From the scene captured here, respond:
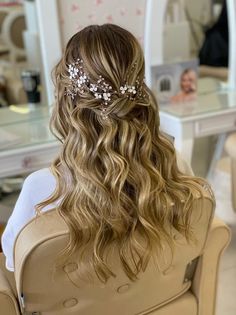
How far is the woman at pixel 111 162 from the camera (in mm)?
805

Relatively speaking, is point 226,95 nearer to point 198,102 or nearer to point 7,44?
point 198,102

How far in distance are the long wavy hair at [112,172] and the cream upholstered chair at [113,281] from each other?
0.10 feet

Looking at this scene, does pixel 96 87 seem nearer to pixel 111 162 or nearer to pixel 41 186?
pixel 111 162

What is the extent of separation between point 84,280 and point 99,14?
1234 mm

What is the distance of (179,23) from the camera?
2.00 m

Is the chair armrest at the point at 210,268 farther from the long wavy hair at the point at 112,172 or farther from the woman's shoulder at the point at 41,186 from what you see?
the woman's shoulder at the point at 41,186

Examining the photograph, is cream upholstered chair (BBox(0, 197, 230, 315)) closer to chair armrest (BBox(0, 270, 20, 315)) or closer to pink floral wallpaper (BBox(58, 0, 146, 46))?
chair armrest (BBox(0, 270, 20, 315))

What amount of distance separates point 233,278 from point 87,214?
1087 mm

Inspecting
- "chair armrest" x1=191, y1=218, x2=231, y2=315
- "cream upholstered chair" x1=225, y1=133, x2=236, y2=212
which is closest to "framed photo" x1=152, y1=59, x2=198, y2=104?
"cream upholstered chair" x1=225, y1=133, x2=236, y2=212

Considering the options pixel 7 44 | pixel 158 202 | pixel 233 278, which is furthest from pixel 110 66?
pixel 233 278

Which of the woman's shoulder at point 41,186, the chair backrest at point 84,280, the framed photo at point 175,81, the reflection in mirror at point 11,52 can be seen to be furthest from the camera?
the framed photo at point 175,81

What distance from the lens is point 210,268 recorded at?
104 cm

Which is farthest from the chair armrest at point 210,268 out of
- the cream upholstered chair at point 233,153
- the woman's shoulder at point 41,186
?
the cream upholstered chair at point 233,153

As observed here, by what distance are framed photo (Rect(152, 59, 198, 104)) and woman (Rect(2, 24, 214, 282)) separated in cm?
106
